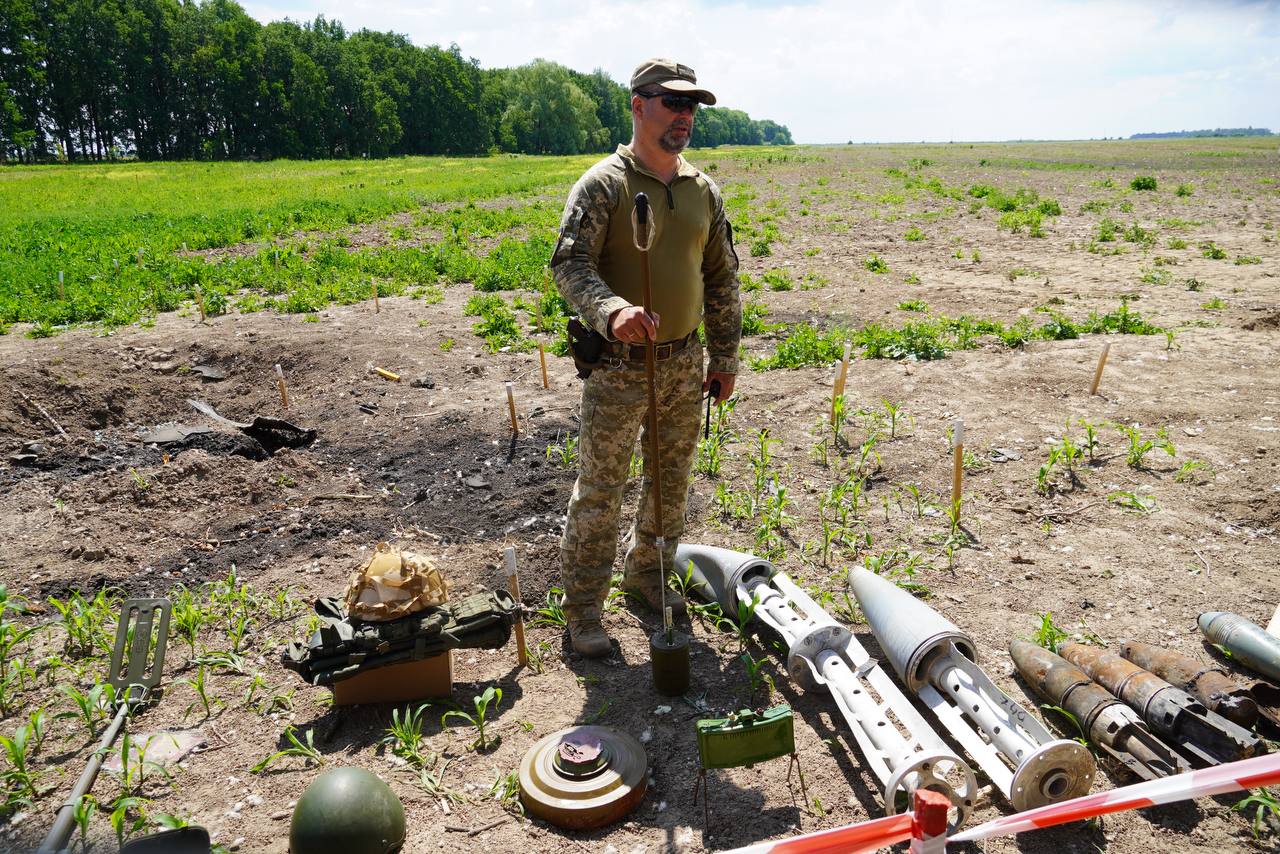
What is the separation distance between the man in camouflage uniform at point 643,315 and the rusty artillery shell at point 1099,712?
174 centimetres

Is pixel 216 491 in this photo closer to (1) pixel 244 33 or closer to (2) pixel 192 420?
(2) pixel 192 420

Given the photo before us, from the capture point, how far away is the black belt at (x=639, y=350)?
11.7ft

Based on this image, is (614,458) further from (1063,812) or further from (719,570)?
(1063,812)

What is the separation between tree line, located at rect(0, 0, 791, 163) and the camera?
6569cm

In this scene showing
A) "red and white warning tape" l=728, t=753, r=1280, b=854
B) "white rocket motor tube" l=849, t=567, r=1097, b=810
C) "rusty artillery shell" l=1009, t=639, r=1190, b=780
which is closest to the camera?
"red and white warning tape" l=728, t=753, r=1280, b=854

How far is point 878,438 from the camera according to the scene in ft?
21.1

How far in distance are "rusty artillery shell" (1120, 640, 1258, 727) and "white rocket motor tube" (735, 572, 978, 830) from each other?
3.33 feet

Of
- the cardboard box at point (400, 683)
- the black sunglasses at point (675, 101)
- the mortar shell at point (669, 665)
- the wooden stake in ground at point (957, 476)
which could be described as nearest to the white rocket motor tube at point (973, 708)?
the mortar shell at point (669, 665)

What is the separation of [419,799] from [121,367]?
712 cm

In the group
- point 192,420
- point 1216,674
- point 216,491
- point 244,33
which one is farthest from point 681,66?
point 244,33

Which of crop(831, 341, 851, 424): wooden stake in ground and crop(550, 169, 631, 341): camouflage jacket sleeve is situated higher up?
crop(550, 169, 631, 341): camouflage jacket sleeve

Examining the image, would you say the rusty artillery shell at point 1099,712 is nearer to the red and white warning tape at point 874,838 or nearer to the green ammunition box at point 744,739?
the red and white warning tape at point 874,838

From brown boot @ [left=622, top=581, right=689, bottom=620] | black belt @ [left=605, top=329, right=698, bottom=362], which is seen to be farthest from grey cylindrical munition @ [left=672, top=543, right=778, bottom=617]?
black belt @ [left=605, top=329, right=698, bottom=362]

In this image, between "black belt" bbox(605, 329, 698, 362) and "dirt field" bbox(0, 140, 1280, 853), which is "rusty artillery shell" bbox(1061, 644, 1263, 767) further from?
"black belt" bbox(605, 329, 698, 362)
